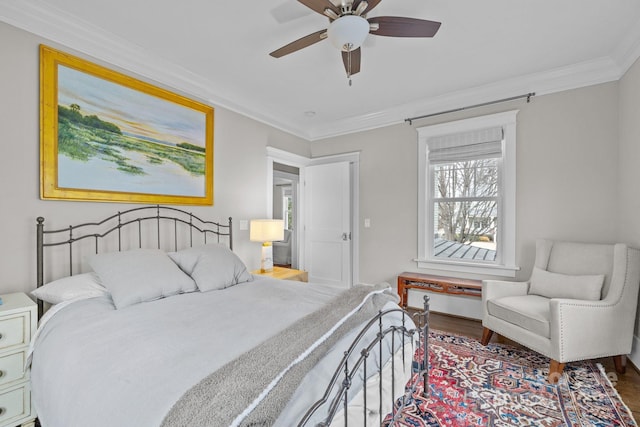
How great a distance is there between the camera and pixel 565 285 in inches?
101

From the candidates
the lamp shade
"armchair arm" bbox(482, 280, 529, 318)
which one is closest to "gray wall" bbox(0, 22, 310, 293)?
the lamp shade

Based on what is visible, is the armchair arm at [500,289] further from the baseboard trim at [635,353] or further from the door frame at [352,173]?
the door frame at [352,173]

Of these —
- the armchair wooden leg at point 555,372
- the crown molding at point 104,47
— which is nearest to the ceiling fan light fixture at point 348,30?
the crown molding at point 104,47

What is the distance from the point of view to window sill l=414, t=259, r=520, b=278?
3.16 meters

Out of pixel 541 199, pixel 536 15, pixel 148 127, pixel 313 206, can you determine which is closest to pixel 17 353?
pixel 148 127

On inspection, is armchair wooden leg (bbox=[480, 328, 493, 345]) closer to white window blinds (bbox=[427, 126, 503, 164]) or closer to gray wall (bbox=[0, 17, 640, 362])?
gray wall (bbox=[0, 17, 640, 362])

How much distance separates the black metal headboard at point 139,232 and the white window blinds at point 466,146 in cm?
276

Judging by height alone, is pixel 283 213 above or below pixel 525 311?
above

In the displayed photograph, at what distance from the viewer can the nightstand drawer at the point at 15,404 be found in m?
1.53

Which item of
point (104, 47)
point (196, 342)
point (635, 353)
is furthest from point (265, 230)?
point (635, 353)

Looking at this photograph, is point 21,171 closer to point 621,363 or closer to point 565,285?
point 565,285

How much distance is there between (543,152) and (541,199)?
1.67ft

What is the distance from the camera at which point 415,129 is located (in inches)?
149

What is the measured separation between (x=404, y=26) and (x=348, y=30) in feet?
1.25
